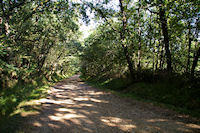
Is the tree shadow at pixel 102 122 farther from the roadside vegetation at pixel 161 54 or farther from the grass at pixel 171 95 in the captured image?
the roadside vegetation at pixel 161 54

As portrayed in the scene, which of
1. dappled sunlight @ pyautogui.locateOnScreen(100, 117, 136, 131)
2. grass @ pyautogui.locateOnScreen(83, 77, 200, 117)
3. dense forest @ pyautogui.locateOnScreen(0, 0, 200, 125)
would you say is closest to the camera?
dappled sunlight @ pyautogui.locateOnScreen(100, 117, 136, 131)

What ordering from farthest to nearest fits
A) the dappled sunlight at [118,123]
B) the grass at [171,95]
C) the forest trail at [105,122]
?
the grass at [171,95]
the dappled sunlight at [118,123]
the forest trail at [105,122]

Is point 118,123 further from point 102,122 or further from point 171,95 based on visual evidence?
point 171,95

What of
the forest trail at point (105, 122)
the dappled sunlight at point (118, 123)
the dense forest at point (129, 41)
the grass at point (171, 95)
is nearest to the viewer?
the forest trail at point (105, 122)

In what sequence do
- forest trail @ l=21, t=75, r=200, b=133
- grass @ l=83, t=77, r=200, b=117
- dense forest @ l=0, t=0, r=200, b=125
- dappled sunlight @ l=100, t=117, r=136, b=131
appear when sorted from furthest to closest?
dense forest @ l=0, t=0, r=200, b=125 < grass @ l=83, t=77, r=200, b=117 < dappled sunlight @ l=100, t=117, r=136, b=131 < forest trail @ l=21, t=75, r=200, b=133

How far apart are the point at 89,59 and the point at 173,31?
55.7ft

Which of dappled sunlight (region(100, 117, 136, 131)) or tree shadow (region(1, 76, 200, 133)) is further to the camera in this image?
dappled sunlight (region(100, 117, 136, 131))

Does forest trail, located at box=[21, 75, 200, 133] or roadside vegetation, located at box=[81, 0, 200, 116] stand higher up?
roadside vegetation, located at box=[81, 0, 200, 116]

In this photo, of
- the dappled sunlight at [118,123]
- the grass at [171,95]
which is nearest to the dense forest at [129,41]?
the grass at [171,95]

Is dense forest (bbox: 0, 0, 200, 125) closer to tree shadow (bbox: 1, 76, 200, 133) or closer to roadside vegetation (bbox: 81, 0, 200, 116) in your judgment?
roadside vegetation (bbox: 81, 0, 200, 116)

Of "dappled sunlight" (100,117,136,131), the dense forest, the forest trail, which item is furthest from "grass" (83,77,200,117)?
"dappled sunlight" (100,117,136,131)

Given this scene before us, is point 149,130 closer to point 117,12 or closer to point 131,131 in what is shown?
point 131,131

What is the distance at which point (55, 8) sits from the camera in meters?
9.05

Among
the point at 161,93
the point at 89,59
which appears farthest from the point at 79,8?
the point at 89,59
